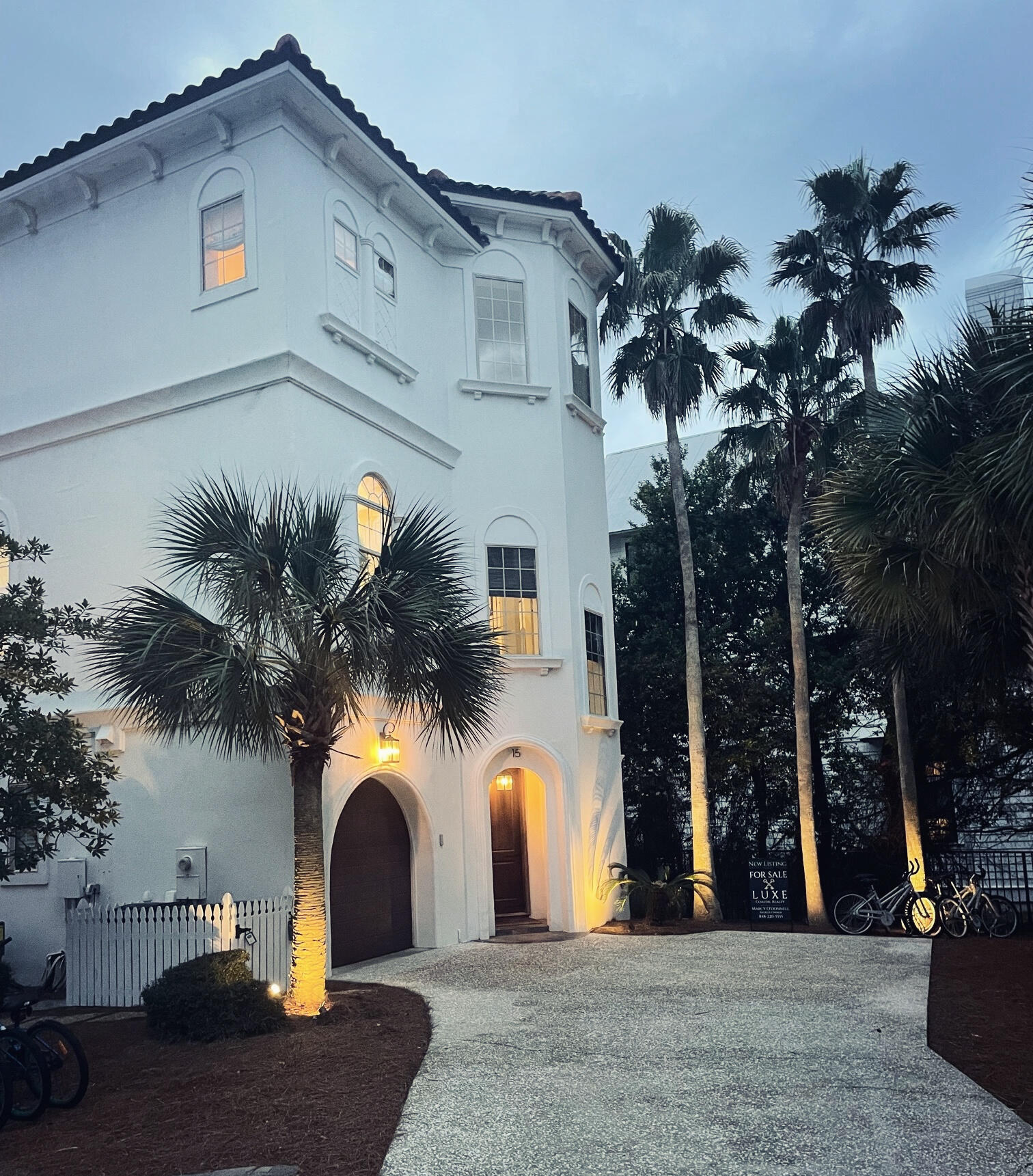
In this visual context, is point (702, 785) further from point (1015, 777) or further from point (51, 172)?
point (51, 172)

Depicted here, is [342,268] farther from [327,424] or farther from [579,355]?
[579,355]

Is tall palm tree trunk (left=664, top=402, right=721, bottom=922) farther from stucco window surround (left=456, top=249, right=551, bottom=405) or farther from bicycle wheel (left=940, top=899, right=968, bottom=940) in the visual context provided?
bicycle wheel (left=940, top=899, right=968, bottom=940)

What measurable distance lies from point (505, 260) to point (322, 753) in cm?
1046

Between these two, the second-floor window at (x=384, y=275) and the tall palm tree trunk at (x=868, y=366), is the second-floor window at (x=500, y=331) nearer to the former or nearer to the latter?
the second-floor window at (x=384, y=275)

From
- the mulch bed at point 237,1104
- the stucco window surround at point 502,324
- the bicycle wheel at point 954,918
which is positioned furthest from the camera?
the stucco window surround at point 502,324

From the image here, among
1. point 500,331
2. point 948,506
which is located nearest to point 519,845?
point 500,331

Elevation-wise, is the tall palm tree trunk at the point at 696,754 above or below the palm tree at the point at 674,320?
below

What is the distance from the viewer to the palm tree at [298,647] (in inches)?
373

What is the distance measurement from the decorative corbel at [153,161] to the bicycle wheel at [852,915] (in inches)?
573

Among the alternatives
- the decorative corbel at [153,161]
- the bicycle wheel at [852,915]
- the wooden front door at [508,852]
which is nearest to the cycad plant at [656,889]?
the wooden front door at [508,852]

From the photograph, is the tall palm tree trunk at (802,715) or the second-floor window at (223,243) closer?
the second-floor window at (223,243)

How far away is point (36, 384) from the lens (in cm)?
1567

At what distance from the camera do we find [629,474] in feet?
106

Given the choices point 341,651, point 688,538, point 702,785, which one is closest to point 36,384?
point 341,651
